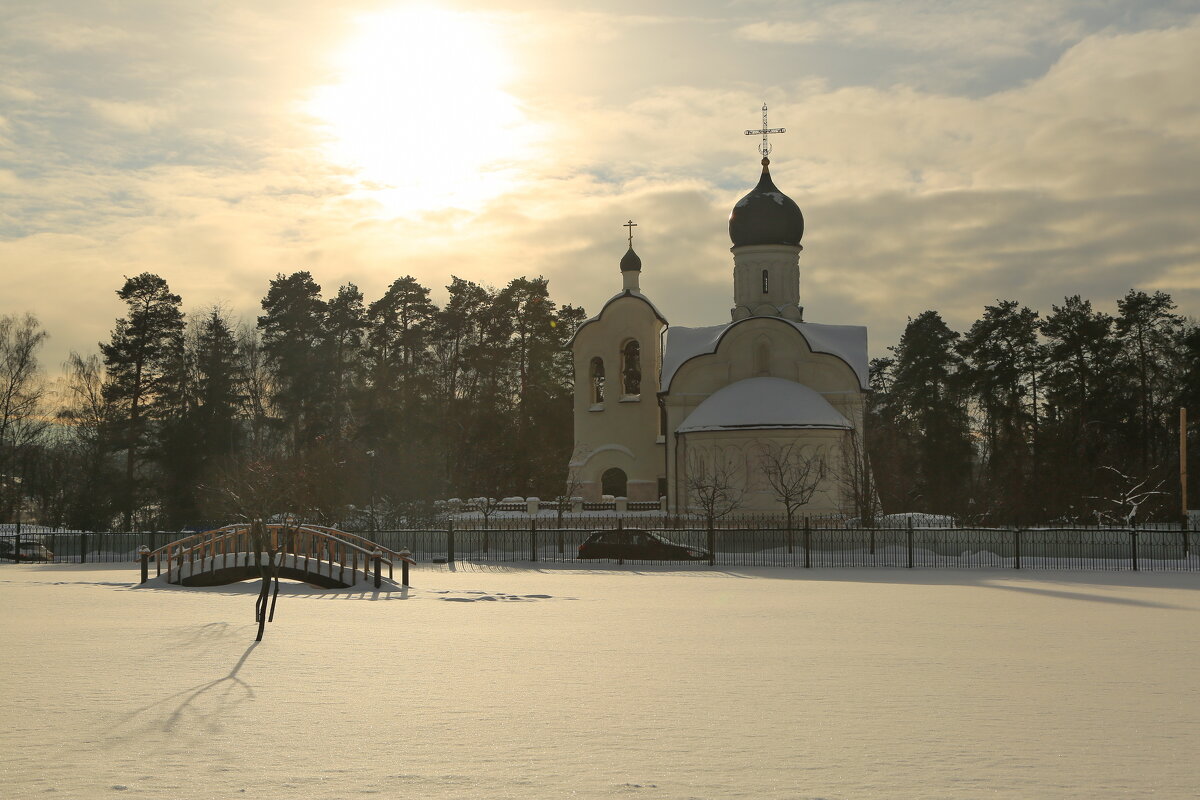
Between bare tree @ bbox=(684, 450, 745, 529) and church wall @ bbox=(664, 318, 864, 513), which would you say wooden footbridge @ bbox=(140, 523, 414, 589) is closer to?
bare tree @ bbox=(684, 450, 745, 529)

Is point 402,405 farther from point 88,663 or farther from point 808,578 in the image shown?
point 88,663

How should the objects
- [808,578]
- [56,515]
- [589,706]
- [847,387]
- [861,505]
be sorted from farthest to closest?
[56,515] < [847,387] < [861,505] < [808,578] < [589,706]

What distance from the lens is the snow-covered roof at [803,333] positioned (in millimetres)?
49250

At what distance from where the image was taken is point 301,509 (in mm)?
44312

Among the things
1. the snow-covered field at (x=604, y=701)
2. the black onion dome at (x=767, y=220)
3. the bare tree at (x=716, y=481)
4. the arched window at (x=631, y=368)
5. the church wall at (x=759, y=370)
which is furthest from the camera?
the arched window at (x=631, y=368)

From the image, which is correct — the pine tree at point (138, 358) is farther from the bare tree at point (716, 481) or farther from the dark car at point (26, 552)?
the bare tree at point (716, 481)

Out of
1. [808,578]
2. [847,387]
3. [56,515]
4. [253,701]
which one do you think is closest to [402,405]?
[56,515]

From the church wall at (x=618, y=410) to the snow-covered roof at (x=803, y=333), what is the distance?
1260mm

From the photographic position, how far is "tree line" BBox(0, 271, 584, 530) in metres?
51.4

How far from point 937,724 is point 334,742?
14.9ft

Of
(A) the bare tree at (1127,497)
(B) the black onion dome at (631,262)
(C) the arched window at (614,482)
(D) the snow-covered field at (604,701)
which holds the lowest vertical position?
(D) the snow-covered field at (604,701)

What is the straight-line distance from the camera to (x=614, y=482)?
5522 cm

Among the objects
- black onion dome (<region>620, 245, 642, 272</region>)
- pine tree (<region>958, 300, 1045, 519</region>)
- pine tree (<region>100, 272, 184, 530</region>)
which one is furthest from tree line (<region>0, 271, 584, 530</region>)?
pine tree (<region>958, 300, 1045, 519</region>)

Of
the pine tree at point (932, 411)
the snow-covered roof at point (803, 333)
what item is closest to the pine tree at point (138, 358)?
the snow-covered roof at point (803, 333)
